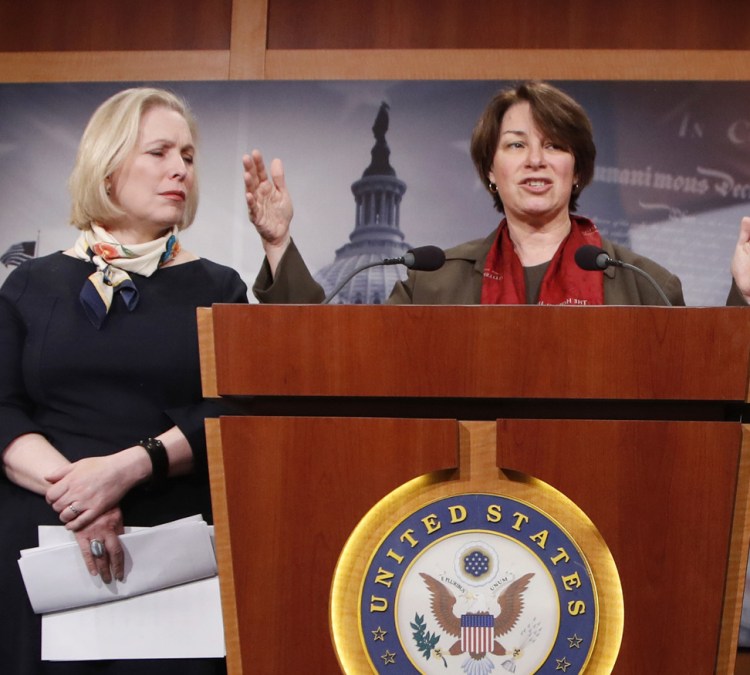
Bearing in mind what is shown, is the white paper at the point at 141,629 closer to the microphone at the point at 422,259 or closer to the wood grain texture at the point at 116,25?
the microphone at the point at 422,259

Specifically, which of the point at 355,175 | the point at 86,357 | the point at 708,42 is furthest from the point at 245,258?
A: the point at 708,42

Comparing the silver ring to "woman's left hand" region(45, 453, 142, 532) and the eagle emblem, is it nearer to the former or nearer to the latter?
"woman's left hand" region(45, 453, 142, 532)

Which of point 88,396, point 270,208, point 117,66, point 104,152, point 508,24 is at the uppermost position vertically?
point 508,24

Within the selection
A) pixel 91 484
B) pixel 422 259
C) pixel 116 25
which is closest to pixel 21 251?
pixel 116 25

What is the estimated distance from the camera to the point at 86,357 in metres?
1.82

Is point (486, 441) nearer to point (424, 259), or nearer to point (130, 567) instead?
point (424, 259)

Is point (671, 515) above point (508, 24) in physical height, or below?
below

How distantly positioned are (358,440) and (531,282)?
0.88m

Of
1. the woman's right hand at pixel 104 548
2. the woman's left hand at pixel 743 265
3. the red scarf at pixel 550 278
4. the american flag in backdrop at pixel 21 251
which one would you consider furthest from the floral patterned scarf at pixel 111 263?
the american flag in backdrop at pixel 21 251

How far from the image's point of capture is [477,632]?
1285mm

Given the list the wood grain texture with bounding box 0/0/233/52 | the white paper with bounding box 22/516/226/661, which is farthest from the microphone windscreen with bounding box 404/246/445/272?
the wood grain texture with bounding box 0/0/233/52

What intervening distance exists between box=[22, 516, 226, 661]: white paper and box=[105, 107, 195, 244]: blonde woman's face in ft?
2.34

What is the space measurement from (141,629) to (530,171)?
1.20m

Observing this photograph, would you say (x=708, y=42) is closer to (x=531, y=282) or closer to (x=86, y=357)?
(x=531, y=282)
